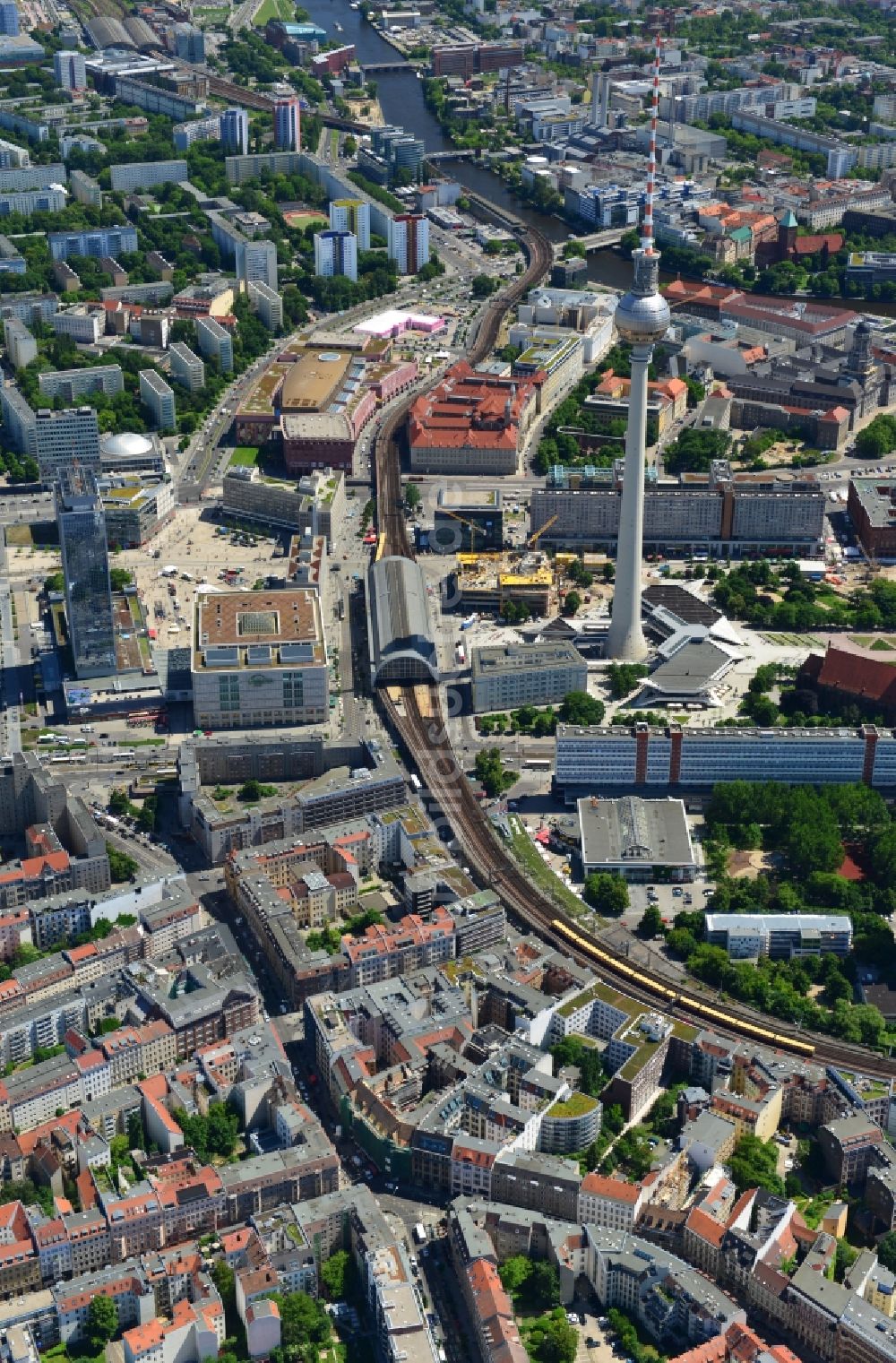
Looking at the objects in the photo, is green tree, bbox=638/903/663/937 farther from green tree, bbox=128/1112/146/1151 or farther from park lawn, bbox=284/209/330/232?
park lawn, bbox=284/209/330/232

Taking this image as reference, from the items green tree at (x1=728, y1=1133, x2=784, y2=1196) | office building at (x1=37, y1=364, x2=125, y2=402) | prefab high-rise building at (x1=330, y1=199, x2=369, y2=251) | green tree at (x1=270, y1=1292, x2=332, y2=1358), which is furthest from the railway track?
prefab high-rise building at (x1=330, y1=199, x2=369, y2=251)

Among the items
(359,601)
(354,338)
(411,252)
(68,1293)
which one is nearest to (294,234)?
(411,252)

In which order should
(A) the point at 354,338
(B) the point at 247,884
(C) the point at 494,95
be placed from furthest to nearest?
1. (C) the point at 494,95
2. (A) the point at 354,338
3. (B) the point at 247,884

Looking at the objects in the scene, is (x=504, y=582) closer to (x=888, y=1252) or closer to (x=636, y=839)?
(x=636, y=839)

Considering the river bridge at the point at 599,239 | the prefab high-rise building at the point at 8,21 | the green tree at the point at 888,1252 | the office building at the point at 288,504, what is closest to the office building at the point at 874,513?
the office building at the point at 288,504

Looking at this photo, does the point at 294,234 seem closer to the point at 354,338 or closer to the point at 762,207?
the point at 354,338

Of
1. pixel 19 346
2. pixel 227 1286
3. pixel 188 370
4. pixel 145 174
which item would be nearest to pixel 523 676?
pixel 227 1286

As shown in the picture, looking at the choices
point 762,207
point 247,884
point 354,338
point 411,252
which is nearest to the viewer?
A: point 247,884
